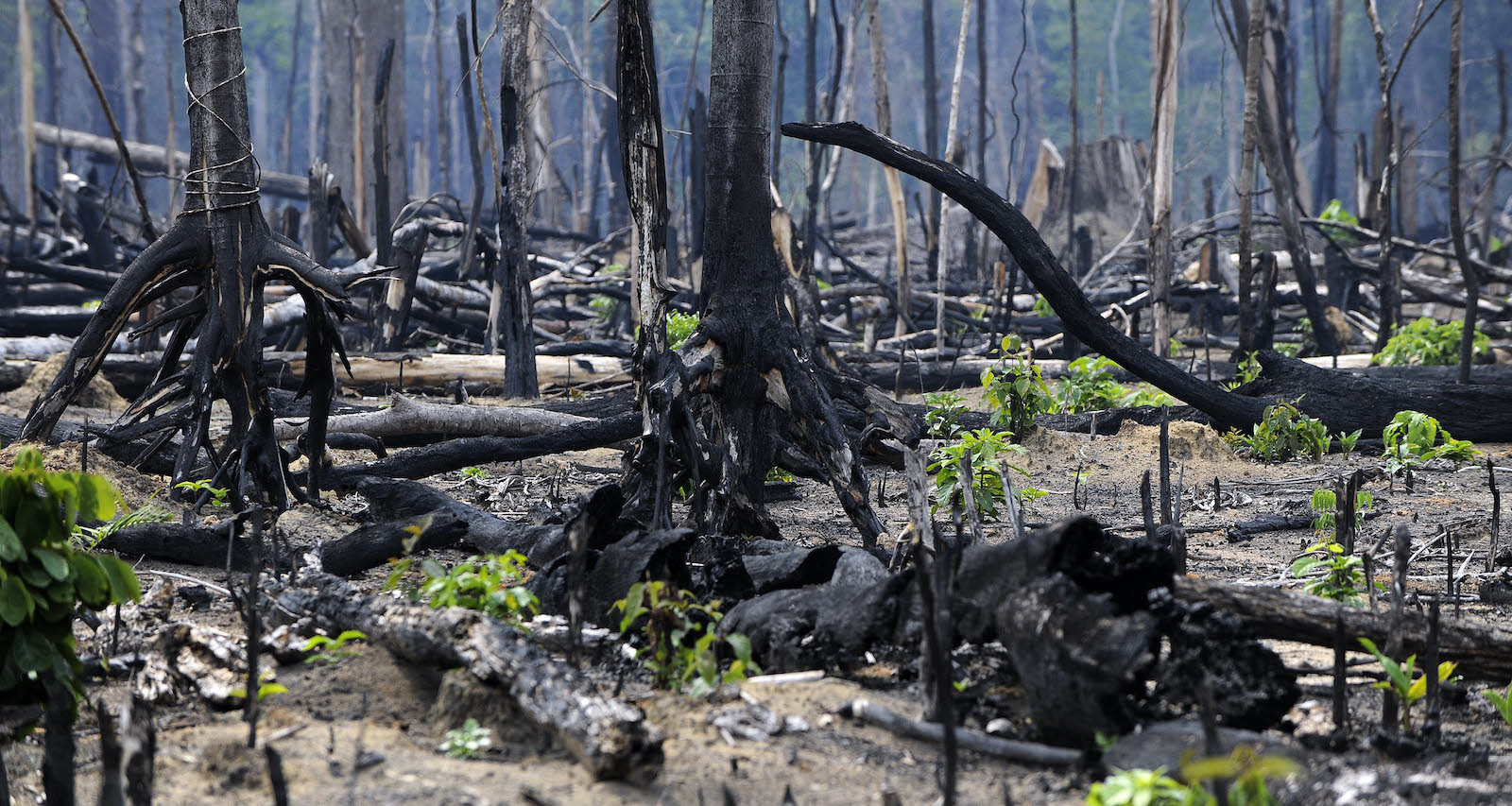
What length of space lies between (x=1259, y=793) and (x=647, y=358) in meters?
3.12

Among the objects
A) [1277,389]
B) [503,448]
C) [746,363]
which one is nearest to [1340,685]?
[746,363]

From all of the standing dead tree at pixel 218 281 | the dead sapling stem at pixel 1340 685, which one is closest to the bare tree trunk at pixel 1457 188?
the dead sapling stem at pixel 1340 685

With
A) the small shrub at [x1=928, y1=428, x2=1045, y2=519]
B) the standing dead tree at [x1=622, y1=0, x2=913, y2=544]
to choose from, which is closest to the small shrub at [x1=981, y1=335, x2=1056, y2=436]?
the small shrub at [x1=928, y1=428, x2=1045, y2=519]

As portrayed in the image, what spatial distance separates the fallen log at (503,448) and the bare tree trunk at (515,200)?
3.05m

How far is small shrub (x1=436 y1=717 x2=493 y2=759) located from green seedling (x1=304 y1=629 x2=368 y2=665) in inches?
23.5

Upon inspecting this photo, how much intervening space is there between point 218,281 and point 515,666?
3088 mm

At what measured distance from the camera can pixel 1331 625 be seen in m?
3.04

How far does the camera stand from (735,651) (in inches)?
122

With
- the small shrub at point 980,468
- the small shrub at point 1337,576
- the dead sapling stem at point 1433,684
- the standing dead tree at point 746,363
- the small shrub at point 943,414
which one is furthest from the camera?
the small shrub at point 943,414

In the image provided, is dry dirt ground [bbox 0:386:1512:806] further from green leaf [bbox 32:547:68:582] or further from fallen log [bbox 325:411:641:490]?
fallen log [bbox 325:411:641:490]

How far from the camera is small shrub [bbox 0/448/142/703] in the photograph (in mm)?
2658

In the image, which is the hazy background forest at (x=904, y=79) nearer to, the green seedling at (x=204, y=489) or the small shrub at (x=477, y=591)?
the green seedling at (x=204, y=489)

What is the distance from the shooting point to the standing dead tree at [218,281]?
16.5 feet

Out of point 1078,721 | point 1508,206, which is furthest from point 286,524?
point 1508,206
